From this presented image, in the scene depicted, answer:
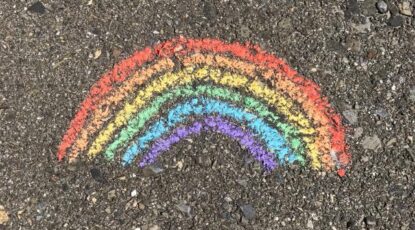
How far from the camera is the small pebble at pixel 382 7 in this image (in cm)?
284

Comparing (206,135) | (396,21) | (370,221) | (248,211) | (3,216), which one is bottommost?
(3,216)

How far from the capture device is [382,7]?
9.33 feet

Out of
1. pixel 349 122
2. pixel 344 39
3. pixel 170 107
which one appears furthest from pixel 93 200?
pixel 344 39

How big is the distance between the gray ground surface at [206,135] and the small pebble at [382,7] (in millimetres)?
26

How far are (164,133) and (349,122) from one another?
84cm

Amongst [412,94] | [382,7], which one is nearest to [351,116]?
[412,94]

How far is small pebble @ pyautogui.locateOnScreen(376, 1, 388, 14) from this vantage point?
9.31 feet

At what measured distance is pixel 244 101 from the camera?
105 inches

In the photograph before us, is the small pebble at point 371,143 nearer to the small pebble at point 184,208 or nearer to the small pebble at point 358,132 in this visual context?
the small pebble at point 358,132

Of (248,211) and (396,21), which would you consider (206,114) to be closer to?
(248,211)

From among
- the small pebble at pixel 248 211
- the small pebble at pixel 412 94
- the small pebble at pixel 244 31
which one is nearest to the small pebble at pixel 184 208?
the small pebble at pixel 248 211

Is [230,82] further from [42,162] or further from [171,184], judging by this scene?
[42,162]

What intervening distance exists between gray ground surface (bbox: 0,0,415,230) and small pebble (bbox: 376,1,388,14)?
26mm

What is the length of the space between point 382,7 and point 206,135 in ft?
3.54
